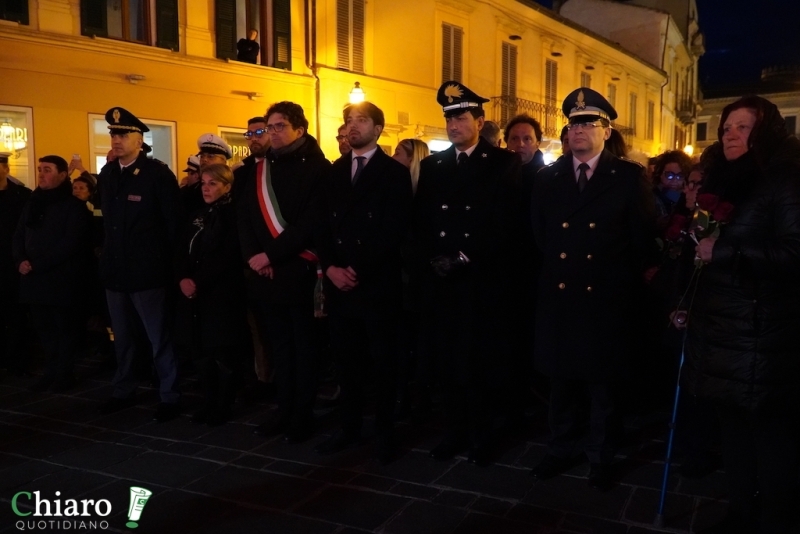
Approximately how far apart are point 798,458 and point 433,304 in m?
2.06

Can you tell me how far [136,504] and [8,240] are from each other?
408 centimetres

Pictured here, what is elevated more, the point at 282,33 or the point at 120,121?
the point at 282,33

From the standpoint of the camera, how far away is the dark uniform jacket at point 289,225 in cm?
457

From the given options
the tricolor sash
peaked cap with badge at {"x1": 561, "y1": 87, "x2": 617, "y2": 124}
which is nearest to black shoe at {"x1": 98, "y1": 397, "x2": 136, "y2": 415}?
the tricolor sash

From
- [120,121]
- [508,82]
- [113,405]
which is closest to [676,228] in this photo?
[120,121]

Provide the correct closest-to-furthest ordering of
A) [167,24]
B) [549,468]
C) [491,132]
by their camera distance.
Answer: [549,468], [491,132], [167,24]

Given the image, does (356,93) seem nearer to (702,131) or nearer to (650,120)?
(650,120)

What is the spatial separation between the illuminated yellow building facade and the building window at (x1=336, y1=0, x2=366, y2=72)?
0.09ft

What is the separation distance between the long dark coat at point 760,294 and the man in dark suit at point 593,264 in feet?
2.40

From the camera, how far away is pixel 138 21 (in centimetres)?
1281

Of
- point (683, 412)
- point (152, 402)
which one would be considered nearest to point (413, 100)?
point (152, 402)

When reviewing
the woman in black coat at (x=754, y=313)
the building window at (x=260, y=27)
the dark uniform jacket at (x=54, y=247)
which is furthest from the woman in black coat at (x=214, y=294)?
the building window at (x=260, y=27)

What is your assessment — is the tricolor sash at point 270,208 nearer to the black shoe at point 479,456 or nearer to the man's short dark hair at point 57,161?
the black shoe at point 479,456

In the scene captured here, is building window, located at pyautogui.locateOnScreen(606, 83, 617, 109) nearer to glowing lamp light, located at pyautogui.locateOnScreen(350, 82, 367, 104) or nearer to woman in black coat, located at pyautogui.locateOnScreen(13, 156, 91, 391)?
glowing lamp light, located at pyautogui.locateOnScreen(350, 82, 367, 104)
